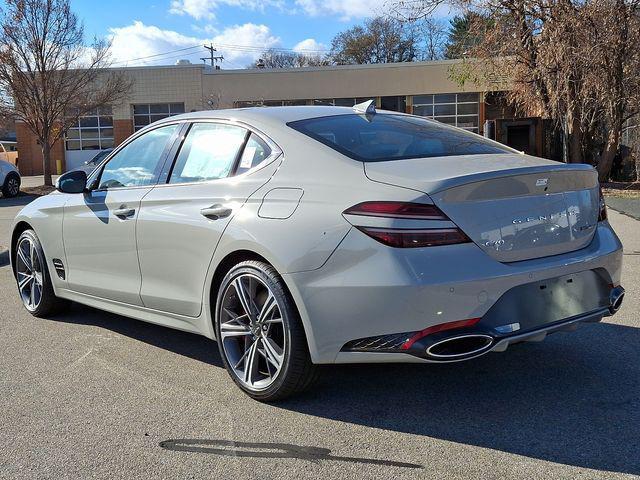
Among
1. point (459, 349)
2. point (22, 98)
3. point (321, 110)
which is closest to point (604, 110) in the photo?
point (321, 110)

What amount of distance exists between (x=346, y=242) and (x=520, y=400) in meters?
1.41

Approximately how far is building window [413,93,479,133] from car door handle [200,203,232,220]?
3478cm

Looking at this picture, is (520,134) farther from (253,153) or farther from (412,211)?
(412,211)

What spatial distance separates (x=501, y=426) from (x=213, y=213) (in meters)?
2.00

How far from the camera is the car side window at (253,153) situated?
3.86 metres

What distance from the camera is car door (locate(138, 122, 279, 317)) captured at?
3.81 meters

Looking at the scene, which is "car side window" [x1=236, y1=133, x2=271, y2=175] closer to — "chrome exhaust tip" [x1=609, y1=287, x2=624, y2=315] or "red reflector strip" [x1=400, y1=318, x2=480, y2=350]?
"red reflector strip" [x1=400, y1=318, x2=480, y2=350]

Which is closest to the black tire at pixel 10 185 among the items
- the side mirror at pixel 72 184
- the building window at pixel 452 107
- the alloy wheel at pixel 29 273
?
the alloy wheel at pixel 29 273

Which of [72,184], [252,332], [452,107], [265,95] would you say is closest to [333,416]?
[252,332]

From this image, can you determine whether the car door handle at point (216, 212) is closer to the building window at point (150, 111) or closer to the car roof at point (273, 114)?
the car roof at point (273, 114)

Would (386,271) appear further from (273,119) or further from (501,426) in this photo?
(273,119)

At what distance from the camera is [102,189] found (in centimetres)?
493

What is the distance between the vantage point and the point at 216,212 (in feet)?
12.5

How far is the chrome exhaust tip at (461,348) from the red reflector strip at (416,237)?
47 cm
